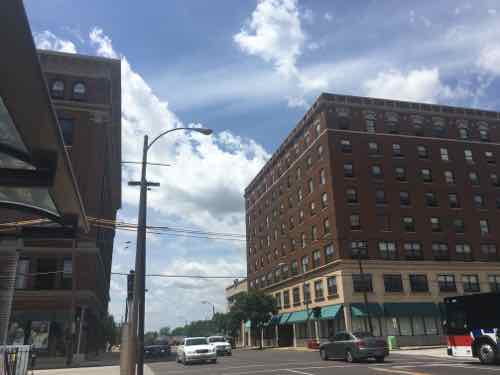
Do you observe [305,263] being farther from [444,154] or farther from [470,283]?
[444,154]

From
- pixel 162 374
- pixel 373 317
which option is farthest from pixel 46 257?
pixel 373 317

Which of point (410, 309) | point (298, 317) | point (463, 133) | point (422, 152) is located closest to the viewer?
point (410, 309)

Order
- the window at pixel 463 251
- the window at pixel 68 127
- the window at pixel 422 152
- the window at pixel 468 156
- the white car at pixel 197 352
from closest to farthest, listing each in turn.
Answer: the white car at pixel 197 352, the window at pixel 68 127, the window at pixel 463 251, the window at pixel 422 152, the window at pixel 468 156

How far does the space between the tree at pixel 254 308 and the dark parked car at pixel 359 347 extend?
34.8 metres

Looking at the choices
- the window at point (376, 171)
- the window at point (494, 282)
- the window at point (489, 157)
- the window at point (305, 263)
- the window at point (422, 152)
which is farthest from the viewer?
the window at point (489, 157)

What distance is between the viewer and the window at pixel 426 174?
5309cm

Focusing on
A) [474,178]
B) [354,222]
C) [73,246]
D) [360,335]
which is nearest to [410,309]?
[354,222]

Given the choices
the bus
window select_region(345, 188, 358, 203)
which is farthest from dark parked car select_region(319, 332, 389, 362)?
window select_region(345, 188, 358, 203)

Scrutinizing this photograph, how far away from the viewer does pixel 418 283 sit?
156 ft

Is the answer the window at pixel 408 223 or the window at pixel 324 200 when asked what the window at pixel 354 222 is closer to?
the window at pixel 324 200

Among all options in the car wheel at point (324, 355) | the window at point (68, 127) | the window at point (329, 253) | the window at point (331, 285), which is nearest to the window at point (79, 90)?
the window at point (68, 127)

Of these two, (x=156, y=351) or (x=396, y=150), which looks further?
(x=396, y=150)

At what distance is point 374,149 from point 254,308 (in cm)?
2568

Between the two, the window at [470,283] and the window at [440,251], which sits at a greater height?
the window at [440,251]
